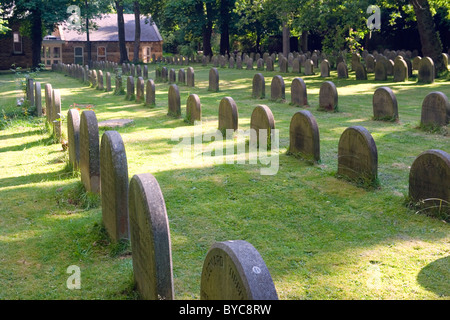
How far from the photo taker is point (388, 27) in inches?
1467

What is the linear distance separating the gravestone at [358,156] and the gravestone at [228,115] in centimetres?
366

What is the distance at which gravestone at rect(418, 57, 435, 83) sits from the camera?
2000cm

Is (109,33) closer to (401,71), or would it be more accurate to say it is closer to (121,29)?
(121,29)

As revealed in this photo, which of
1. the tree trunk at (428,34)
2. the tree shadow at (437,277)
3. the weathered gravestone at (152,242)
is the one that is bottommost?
the tree shadow at (437,277)

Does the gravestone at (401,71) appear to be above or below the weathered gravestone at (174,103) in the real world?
above

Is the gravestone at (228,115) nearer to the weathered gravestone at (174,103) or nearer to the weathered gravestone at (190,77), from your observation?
the weathered gravestone at (174,103)

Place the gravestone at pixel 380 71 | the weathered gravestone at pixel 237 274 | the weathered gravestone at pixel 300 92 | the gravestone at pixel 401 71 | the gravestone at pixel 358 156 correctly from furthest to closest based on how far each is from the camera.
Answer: the gravestone at pixel 380 71 < the gravestone at pixel 401 71 < the weathered gravestone at pixel 300 92 < the gravestone at pixel 358 156 < the weathered gravestone at pixel 237 274

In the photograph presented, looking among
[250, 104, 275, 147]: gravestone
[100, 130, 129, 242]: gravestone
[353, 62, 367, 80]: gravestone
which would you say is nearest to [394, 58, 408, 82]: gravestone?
[353, 62, 367, 80]: gravestone

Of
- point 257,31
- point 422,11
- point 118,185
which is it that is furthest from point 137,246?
point 257,31

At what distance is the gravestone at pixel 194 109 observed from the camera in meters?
12.7

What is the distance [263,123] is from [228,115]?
1.50m

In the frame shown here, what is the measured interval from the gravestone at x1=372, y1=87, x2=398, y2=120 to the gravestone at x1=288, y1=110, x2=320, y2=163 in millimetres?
4085

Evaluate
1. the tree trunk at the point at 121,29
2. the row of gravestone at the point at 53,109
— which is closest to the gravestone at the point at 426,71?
the row of gravestone at the point at 53,109
